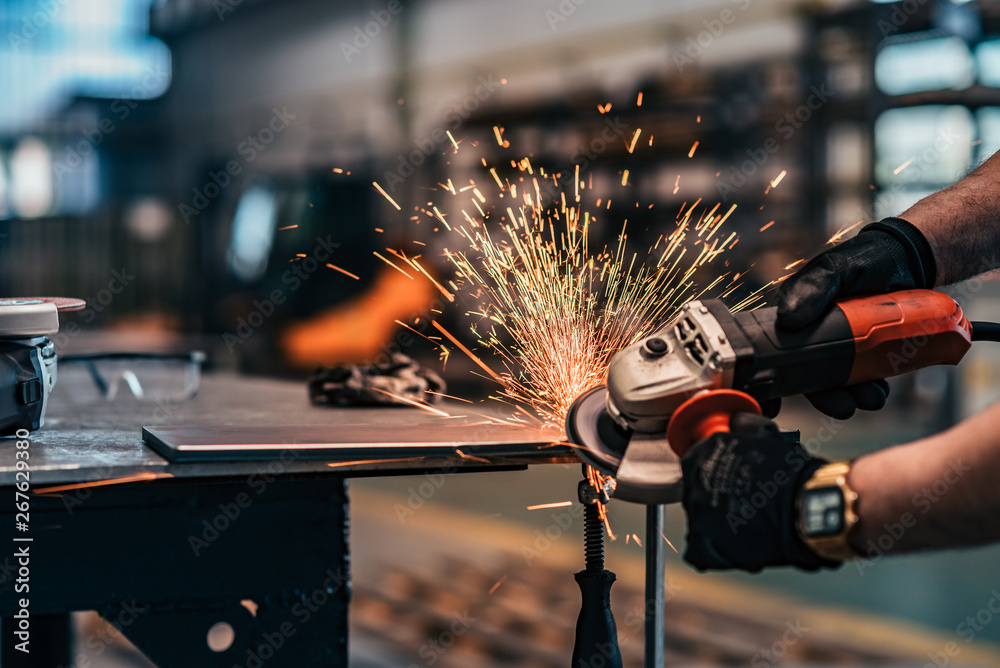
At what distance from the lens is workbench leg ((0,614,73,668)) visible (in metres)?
1.54

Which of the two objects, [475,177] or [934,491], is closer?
[934,491]

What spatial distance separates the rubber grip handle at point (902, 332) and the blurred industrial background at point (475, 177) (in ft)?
5.88

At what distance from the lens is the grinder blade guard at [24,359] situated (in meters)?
1.21

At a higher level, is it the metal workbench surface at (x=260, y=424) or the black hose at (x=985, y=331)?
the black hose at (x=985, y=331)

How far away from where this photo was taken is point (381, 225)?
8.58 meters

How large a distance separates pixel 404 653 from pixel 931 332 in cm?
283

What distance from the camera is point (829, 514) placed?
0.85m

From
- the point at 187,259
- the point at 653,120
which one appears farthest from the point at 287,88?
the point at 653,120

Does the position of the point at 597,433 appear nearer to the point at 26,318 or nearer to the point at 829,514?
the point at 829,514

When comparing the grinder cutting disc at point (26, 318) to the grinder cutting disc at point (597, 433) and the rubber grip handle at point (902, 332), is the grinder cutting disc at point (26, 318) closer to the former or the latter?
the grinder cutting disc at point (597, 433)

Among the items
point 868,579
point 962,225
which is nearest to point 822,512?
point 962,225

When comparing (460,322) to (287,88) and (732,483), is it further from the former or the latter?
(732,483)

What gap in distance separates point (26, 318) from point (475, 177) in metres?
7.26

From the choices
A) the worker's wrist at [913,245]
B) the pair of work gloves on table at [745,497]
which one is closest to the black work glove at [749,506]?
the pair of work gloves on table at [745,497]
